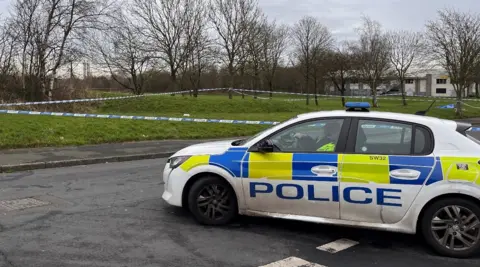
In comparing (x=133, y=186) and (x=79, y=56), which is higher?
(x=79, y=56)

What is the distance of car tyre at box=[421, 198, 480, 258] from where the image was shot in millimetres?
4344

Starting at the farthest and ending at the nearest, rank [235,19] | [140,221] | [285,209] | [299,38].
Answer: [299,38] < [235,19] < [140,221] < [285,209]

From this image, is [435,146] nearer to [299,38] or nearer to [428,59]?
[428,59]

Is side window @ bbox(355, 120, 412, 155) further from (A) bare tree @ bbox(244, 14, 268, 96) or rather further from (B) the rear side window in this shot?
(A) bare tree @ bbox(244, 14, 268, 96)

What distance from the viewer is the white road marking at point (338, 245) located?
15.0ft

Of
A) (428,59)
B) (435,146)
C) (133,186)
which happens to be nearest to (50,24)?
(133,186)

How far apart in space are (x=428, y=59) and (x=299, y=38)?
16167 mm

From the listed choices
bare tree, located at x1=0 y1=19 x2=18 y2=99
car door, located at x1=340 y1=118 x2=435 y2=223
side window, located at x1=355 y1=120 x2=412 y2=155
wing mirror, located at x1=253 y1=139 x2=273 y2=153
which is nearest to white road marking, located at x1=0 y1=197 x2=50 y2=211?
wing mirror, located at x1=253 y1=139 x2=273 y2=153

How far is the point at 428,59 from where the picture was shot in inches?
1357

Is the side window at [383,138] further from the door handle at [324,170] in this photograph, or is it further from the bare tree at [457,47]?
the bare tree at [457,47]

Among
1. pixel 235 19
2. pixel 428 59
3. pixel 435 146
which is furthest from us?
pixel 235 19

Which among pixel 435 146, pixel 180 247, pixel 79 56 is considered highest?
pixel 79 56

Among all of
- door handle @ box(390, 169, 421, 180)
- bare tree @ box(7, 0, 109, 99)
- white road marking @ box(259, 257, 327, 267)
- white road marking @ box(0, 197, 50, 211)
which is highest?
bare tree @ box(7, 0, 109, 99)

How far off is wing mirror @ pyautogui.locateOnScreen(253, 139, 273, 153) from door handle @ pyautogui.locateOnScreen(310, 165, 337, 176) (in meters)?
0.55
